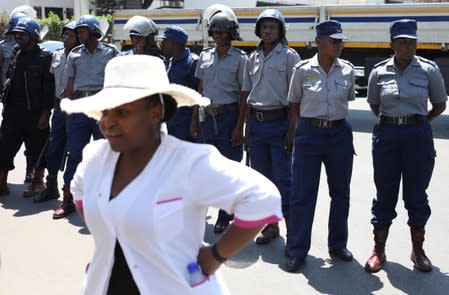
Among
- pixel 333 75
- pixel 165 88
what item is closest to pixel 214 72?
pixel 333 75

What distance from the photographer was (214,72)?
15.9 feet

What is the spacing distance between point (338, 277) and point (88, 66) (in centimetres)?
299

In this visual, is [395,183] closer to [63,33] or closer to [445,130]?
[63,33]

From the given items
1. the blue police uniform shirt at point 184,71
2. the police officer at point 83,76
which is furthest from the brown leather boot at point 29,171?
the blue police uniform shirt at point 184,71

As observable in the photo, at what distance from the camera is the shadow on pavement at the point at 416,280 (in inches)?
148

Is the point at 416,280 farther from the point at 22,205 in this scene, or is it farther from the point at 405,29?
the point at 22,205

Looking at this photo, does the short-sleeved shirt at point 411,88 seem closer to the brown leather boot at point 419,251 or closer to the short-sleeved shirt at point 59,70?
the brown leather boot at point 419,251

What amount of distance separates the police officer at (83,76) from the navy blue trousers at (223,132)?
112cm

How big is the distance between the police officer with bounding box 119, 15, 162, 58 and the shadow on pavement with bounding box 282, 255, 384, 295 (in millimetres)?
2634

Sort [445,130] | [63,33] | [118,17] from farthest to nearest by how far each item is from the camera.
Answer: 1. [118,17]
2. [445,130]
3. [63,33]

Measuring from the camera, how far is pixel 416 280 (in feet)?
12.9

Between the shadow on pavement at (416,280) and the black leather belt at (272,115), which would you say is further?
the black leather belt at (272,115)

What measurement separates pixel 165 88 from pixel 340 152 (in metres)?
2.46

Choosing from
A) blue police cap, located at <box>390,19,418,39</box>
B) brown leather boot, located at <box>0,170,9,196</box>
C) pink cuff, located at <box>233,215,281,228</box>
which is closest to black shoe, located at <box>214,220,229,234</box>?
blue police cap, located at <box>390,19,418,39</box>
